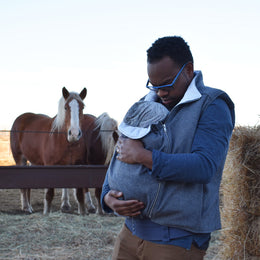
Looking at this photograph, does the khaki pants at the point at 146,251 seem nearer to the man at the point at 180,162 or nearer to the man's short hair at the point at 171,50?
the man at the point at 180,162

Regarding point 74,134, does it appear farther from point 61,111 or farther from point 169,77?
point 169,77

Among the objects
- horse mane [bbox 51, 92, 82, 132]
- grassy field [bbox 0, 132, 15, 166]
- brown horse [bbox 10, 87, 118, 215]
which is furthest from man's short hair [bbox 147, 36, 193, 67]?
grassy field [bbox 0, 132, 15, 166]

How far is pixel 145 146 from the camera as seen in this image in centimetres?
117

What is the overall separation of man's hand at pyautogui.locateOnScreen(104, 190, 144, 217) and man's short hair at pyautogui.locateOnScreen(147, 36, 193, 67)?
20.2 inches

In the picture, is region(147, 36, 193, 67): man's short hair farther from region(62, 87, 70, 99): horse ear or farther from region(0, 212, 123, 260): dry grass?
region(62, 87, 70, 99): horse ear

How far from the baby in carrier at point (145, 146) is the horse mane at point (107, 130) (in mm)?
4626

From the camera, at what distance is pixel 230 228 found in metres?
2.80

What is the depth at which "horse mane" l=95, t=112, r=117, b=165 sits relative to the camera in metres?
5.90

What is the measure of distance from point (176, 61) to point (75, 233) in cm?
320

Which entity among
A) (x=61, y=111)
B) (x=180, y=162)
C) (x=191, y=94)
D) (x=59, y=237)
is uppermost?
(x=191, y=94)

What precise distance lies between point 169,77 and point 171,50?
3.9 inches

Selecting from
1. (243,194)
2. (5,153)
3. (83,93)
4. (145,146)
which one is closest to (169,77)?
(145,146)

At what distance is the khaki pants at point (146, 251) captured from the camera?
1141mm

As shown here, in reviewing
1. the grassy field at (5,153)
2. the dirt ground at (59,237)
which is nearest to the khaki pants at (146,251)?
the dirt ground at (59,237)
